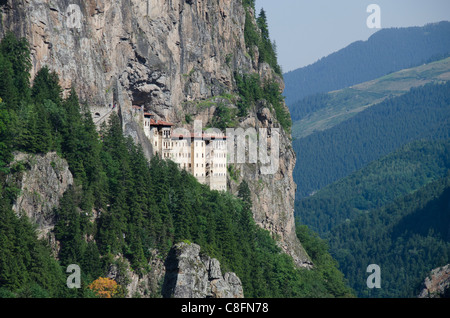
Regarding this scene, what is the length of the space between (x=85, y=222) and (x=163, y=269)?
36.1 ft

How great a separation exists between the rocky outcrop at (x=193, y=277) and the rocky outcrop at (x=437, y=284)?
7620 centimetres

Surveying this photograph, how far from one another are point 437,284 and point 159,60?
8165cm

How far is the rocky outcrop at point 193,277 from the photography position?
96812mm

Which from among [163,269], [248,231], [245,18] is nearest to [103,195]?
[163,269]

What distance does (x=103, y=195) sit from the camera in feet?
321

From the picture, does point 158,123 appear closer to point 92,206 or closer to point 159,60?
point 159,60

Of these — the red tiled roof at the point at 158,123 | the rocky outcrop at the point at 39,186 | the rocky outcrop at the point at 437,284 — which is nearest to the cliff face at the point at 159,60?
the red tiled roof at the point at 158,123

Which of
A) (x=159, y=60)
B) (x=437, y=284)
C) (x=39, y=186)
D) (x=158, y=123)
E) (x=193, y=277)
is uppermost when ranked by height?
(x=159, y=60)

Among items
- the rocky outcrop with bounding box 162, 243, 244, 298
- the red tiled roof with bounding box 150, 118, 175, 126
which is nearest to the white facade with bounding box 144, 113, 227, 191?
the red tiled roof with bounding box 150, 118, 175, 126

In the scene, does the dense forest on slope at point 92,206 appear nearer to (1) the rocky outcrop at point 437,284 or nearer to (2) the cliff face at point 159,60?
(2) the cliff face at point 159,60

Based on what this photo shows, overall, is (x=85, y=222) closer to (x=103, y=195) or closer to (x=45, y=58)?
(x=103, y=195)

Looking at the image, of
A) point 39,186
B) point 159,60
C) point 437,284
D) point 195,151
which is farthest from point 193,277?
point 437,284

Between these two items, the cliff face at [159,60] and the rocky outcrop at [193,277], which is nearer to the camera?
the rocky outcrop at [193,277]

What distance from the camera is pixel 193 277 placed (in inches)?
3839
